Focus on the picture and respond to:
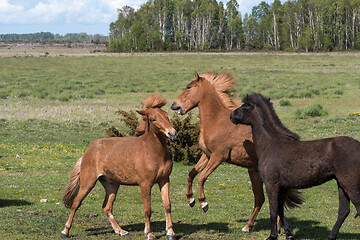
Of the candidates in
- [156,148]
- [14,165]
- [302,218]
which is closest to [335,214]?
[302,218]

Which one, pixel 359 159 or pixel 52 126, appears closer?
pixel 359 159

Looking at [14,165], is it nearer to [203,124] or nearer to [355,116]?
[203,124]

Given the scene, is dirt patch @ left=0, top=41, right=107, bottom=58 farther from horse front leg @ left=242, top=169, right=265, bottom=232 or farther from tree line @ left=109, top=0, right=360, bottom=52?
horse front leg @ left=242, top=169, right=265, bottom=232

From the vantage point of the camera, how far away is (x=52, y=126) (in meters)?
25.0

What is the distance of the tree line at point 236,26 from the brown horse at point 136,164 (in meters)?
100

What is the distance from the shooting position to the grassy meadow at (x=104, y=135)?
30.8 feet

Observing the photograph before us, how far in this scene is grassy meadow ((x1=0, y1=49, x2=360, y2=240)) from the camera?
9.40m

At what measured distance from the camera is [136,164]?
8.09m

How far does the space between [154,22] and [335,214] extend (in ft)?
402

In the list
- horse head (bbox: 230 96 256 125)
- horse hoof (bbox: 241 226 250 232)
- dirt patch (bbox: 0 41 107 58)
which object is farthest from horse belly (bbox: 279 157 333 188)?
dirt patch (bbox: 0 41 107 58)

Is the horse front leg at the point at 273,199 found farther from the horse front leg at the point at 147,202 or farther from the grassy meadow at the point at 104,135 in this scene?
the horse front leg at the point at 147,202

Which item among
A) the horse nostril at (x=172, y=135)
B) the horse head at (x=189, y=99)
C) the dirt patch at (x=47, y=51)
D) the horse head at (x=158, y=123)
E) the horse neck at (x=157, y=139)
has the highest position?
the dirt patch at (x=47, y=51)

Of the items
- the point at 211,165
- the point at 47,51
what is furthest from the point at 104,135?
the point at 47,51

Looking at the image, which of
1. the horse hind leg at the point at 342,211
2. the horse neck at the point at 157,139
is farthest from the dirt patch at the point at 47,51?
the horse hind leg at the point at 342,211
